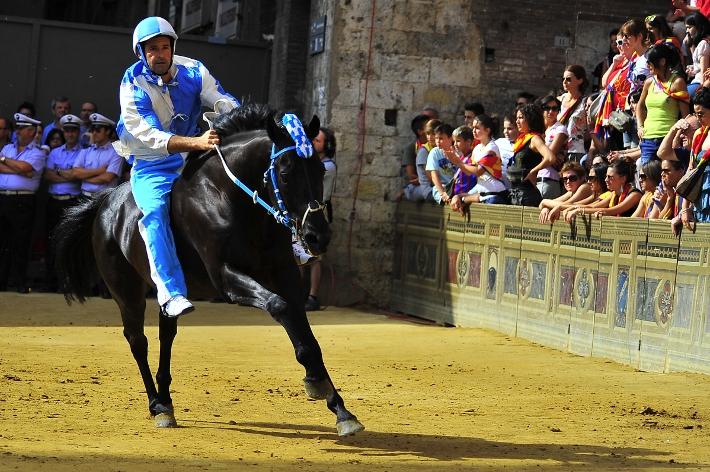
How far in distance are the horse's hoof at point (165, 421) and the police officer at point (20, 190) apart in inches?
362

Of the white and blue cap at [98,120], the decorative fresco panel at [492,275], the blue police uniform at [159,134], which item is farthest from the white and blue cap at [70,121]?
the blue police uniform at [159,134]

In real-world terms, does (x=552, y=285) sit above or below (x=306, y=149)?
below

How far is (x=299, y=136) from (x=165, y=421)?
2015 millimetres

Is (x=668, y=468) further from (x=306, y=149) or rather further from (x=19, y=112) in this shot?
(x=19, y=112)

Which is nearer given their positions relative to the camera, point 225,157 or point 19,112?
point 225,157

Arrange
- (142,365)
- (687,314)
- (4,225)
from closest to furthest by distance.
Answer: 1. (142,365)
2. (687,314)
3. (4,225)

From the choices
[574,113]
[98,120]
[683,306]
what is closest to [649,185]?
[683,306]

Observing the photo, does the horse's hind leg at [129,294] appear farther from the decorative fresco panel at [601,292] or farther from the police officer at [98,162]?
the police officer at [98,162]

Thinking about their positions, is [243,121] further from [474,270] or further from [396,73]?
[396,73]

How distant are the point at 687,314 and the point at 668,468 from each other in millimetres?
3885

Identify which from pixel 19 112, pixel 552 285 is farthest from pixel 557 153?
pixel 19 112

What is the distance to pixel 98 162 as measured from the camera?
16.7 meters

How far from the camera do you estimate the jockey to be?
25.7 ft

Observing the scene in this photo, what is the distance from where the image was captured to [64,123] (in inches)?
663
